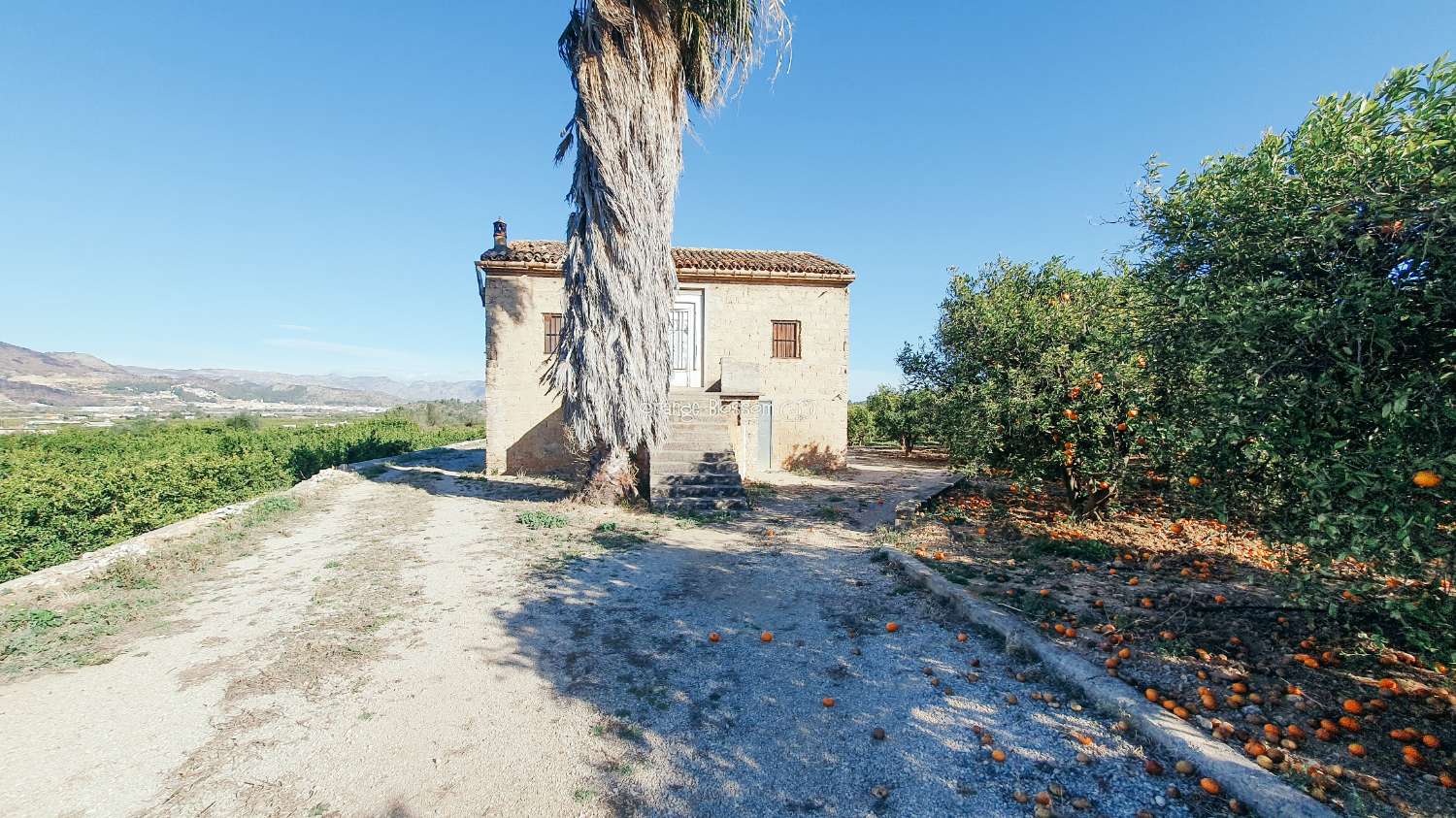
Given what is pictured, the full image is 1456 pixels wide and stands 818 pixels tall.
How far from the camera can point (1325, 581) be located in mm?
2953

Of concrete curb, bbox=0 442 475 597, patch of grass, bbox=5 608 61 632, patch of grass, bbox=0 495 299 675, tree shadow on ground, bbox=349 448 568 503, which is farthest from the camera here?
tree shadow on ground, bbox=349 448 568 503

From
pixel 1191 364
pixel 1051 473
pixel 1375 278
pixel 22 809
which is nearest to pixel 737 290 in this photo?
pixel 1051 473

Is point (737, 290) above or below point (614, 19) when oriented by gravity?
below

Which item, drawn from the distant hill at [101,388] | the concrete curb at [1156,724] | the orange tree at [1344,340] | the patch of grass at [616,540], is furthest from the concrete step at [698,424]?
the distant hill at [101,388]

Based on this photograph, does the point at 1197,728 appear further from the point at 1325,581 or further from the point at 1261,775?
the point at 1325,581

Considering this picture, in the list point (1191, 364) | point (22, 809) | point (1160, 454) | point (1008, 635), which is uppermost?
point (1191, 364)

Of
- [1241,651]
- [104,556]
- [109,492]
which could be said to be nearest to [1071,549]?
[1241,651]

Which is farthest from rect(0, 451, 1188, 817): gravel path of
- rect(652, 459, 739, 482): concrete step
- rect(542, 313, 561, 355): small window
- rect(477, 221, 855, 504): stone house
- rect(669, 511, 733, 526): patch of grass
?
rect(542, 313, 561, 355): small window

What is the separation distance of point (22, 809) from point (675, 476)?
7411 mm

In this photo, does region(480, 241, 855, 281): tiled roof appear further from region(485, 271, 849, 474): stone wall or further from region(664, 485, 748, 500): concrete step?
region(664, 485, 748, 500): concrete step

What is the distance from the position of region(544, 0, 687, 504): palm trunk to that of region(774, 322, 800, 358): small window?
17.8ft

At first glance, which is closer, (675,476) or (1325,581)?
(1325,581)

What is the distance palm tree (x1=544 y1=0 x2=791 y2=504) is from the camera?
327 inches

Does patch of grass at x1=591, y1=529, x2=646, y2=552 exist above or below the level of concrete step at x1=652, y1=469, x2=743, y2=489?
below
